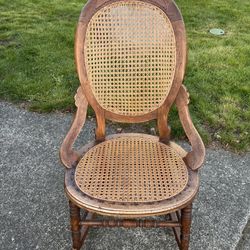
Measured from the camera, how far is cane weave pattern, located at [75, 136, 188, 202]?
2092mm

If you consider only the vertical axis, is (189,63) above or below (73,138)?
below

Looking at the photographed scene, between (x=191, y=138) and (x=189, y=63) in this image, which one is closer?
(x=191, y=138)

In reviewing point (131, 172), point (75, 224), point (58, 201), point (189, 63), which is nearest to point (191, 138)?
point (131, 172)

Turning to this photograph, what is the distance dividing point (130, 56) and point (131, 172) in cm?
67

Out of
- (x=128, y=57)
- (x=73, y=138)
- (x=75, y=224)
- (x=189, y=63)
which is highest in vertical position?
(x=128, y=57)

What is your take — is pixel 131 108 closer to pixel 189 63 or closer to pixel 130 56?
pixel 130 56

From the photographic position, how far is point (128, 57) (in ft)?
8.09

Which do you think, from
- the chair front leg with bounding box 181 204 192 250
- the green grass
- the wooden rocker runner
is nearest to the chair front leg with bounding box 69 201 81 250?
the wooden rocker runner

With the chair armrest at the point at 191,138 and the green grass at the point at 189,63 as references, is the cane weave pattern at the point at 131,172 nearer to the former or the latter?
the chair armrest at the point at 191,138

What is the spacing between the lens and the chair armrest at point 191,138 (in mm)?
2229

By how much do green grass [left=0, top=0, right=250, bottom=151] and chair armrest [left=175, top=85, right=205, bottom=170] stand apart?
3.69ft

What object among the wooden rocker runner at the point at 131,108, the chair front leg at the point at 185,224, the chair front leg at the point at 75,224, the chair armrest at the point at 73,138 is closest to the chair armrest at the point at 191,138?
the wooden rocker runner at the point at 131,108

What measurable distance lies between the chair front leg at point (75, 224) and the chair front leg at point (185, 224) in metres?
0.54

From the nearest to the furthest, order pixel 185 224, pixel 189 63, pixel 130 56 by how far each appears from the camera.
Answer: pixel 185 224
pixel 130 56
pixel 189 63
